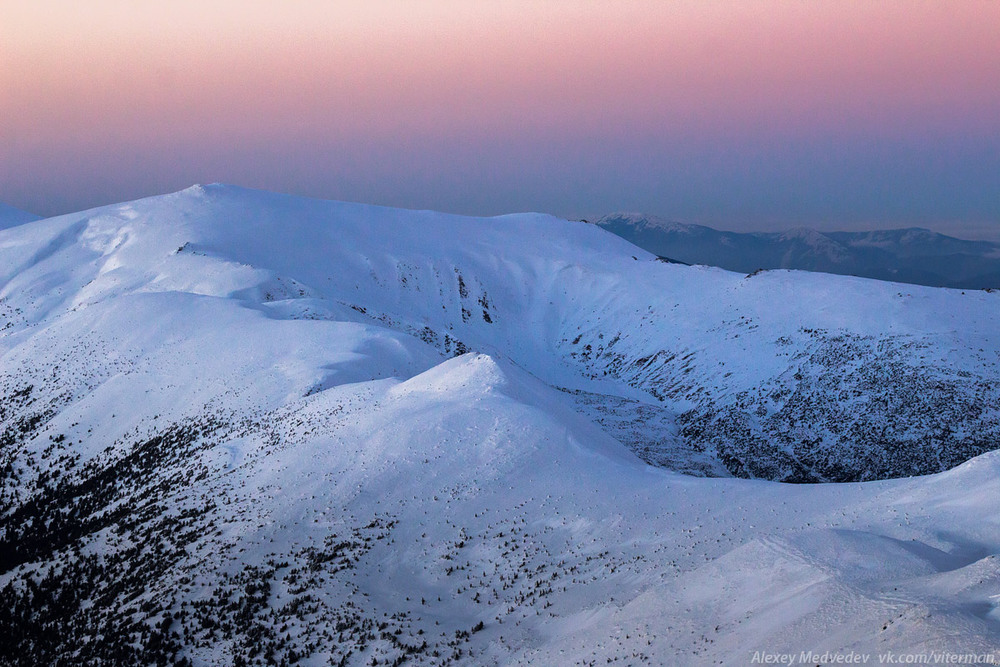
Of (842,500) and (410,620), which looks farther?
(842,500)

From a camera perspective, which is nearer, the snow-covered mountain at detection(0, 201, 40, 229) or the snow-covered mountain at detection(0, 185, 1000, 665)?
the snow-covered mountain at detection(0, 185, 1000, 665)

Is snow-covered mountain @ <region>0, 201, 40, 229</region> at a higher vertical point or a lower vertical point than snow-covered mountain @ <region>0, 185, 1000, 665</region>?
lower

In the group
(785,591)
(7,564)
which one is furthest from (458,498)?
(7,564)

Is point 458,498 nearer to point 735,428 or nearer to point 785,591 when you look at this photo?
point 785,591

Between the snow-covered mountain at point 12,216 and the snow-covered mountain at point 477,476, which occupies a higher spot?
the snow-covered mountain at point 477,476
